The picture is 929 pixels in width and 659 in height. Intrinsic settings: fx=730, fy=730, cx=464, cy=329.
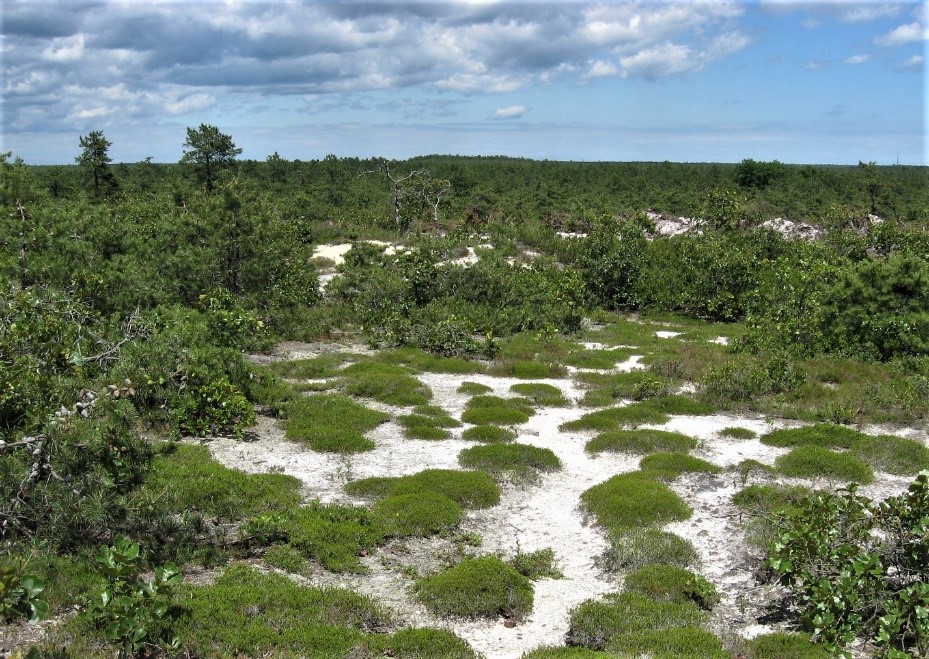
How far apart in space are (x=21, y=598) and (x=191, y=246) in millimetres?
16269

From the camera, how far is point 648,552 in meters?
9.72

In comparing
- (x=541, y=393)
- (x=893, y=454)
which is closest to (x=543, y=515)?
(x=541, y=393)

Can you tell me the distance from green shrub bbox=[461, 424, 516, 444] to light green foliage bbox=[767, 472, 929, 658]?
21.3 ft

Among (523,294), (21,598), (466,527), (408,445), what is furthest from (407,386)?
(21,598)

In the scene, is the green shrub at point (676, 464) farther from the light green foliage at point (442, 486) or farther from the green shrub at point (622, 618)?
the green shrub at point (622, 618)

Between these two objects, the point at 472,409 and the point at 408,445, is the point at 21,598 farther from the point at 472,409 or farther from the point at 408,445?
the point at 472,409

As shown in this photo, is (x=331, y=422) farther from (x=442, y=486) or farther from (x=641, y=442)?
(x=641, y=442)

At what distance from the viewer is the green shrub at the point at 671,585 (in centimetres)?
869

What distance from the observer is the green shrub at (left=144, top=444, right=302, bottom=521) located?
34.2ft

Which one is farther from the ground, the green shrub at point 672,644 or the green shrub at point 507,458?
the green shrub at point 507,458

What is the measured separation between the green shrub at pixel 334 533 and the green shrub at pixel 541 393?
22.8 feet

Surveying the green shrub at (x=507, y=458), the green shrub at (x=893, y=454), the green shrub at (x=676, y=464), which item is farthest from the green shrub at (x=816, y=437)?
the green shrub at (x=507, y=458)

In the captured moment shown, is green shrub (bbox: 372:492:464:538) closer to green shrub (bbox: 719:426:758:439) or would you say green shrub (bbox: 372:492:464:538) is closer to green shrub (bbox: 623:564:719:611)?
green shrub (bbox: 623:564:719:611)

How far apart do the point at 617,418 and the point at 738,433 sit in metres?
2.44
